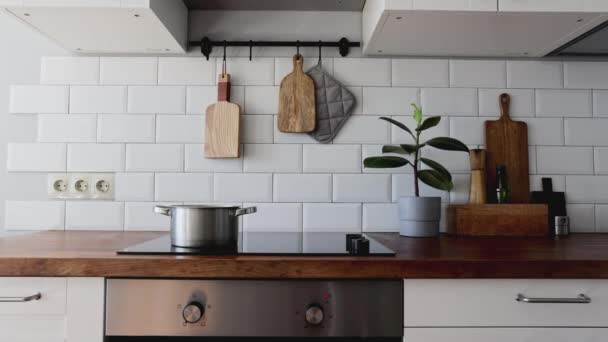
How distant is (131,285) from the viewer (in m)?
0.92

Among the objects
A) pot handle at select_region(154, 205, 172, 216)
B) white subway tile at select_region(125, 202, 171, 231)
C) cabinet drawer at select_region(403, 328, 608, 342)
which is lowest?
cabinet drawer at select_region(403, 328, 608, 342)

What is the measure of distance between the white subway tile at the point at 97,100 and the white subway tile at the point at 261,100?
0.42 m

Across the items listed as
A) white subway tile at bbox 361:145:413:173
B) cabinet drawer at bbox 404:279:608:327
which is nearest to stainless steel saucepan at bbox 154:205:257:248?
cabinet drawer at bbox 404:279:608:327

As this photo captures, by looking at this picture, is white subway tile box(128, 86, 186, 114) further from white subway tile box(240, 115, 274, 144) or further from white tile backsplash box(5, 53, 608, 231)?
white subway tile box(240, 115, 274, 144)

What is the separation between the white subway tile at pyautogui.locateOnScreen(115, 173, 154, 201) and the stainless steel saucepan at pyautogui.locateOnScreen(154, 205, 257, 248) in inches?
20.6

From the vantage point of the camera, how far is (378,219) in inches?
59.8

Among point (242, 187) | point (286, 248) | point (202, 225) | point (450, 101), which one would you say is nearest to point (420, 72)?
point (450, 101)

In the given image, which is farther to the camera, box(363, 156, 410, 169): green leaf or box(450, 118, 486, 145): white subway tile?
box(450, 118, 486, 145): white subway tile

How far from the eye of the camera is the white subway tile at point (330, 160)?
153 centimetres

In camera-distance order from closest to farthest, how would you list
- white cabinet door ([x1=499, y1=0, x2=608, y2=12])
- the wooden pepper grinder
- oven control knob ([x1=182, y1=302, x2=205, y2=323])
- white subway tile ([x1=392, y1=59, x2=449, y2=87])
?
oven control knob ([x1=182, y1=302, x2=205, y2=323]), white cabinet door ([x1=499, y1=0, x2=608, y2=12]), the wooden pepper grinder, white subway tile ([x1=392, y1=59, x2=449, y2=87])

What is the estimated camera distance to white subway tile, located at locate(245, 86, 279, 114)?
5.06 feet

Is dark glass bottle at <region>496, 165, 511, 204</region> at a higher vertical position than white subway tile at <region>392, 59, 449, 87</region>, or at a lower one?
lower

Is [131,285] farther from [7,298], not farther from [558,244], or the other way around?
[558,244]

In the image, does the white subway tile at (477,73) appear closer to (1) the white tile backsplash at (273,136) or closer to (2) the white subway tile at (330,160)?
(1) the white tile backsplash at (273,136)
